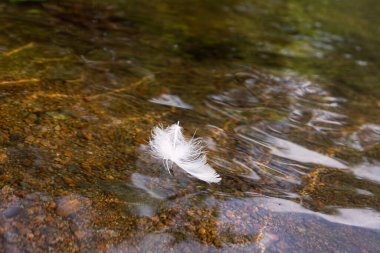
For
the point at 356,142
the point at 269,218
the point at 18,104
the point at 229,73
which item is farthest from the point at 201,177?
the point at 229,73

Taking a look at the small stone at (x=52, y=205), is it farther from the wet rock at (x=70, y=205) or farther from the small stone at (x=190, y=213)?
the small stone at (x=190, y=213)

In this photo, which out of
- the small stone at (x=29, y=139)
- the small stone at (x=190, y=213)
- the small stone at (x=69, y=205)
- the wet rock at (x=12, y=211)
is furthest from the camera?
the small stone at (x=29, y=139)

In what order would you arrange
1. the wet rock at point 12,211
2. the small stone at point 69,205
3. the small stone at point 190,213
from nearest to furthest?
the wet rock at point 12,211, the small stone at point 69,205, the small stone at point 190,213

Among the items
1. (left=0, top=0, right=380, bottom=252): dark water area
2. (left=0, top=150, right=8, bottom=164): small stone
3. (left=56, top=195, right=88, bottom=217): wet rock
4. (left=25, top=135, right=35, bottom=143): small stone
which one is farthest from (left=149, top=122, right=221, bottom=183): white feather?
(left=0, top=150, right=8, bottom=164): small stone

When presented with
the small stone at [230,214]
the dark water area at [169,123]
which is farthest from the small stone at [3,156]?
the small stone at [230,214]

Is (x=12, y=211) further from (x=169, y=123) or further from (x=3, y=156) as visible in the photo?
(x=169, y=123)

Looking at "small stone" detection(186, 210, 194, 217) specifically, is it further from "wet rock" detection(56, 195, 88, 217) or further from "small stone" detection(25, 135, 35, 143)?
"small stone" detection(25, 135, 35, 143)

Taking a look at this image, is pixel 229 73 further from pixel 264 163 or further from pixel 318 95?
pixel 264 163

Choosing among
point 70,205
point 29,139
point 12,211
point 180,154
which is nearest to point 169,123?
point 180,154
